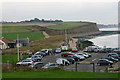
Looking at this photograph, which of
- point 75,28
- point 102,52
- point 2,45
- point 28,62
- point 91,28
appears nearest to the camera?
point 28,62

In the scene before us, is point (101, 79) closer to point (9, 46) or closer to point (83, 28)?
point (9, 46)

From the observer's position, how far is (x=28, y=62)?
2709 cm

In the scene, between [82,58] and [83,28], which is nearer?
[82,58]

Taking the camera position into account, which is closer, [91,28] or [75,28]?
[75,28]

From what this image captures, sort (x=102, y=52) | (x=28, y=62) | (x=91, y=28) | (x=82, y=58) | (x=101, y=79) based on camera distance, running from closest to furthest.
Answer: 1. (x=101, y=79)
2. (x=28, y=62)
3. (x=82, y=58)
4. (x=102, y=52)
5. (x=91, y=28)

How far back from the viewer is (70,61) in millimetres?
27438

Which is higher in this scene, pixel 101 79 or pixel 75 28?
pixel 75 28

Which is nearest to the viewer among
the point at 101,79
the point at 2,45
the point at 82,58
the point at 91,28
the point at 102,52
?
the point at 101,79

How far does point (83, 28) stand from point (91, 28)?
1446 centimetres

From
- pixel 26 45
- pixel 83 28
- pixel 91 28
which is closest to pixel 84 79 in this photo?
pixel 26 45

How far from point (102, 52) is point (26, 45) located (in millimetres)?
21550

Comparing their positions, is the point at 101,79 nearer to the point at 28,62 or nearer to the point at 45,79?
the point at 45,79

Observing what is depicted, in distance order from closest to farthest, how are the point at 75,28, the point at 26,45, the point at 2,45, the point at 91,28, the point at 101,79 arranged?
the point at 101,79 → the point at 2,45 → the point at 26,45 → the point at 75,28 → the point at 91,28

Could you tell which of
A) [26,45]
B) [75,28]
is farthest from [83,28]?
[26,45]
